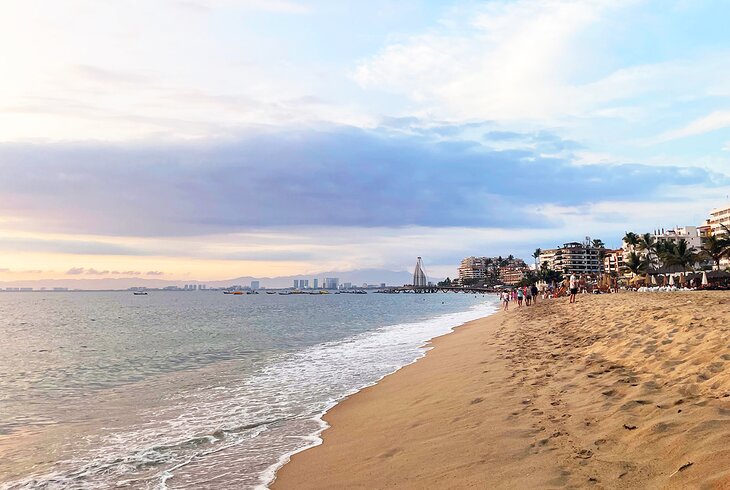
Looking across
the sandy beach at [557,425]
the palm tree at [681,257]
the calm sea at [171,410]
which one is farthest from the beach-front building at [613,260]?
the sandy beach at [557,425]

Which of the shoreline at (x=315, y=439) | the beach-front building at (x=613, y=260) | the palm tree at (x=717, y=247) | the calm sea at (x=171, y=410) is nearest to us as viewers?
the shoreline at (x=315, y=439)

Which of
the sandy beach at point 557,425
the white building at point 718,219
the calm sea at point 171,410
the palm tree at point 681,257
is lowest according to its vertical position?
the calm sea at point 171,410

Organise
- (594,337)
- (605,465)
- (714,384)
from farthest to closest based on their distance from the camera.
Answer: (594,337)
(714,384)
(605,465)

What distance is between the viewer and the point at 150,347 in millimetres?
29594

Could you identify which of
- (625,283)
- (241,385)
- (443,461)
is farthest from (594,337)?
(625,283)

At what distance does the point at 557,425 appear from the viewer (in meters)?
6.91

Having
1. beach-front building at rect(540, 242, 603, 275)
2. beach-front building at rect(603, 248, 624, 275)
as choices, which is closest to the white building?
beach-front building at rect(603, 248, 624, 275)

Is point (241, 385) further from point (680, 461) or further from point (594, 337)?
point (680, 461)

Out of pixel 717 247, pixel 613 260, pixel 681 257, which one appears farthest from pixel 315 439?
pixel 613 260

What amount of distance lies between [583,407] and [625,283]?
303 feet

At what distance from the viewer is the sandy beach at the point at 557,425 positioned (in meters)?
5.20

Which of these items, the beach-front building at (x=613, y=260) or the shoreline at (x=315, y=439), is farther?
the beach-front building at (x=613, y=260)

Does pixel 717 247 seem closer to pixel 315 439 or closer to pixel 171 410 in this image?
pixel 315 439

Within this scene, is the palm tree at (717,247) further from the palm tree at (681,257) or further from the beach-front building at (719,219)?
the beach-front building at (719,219)
